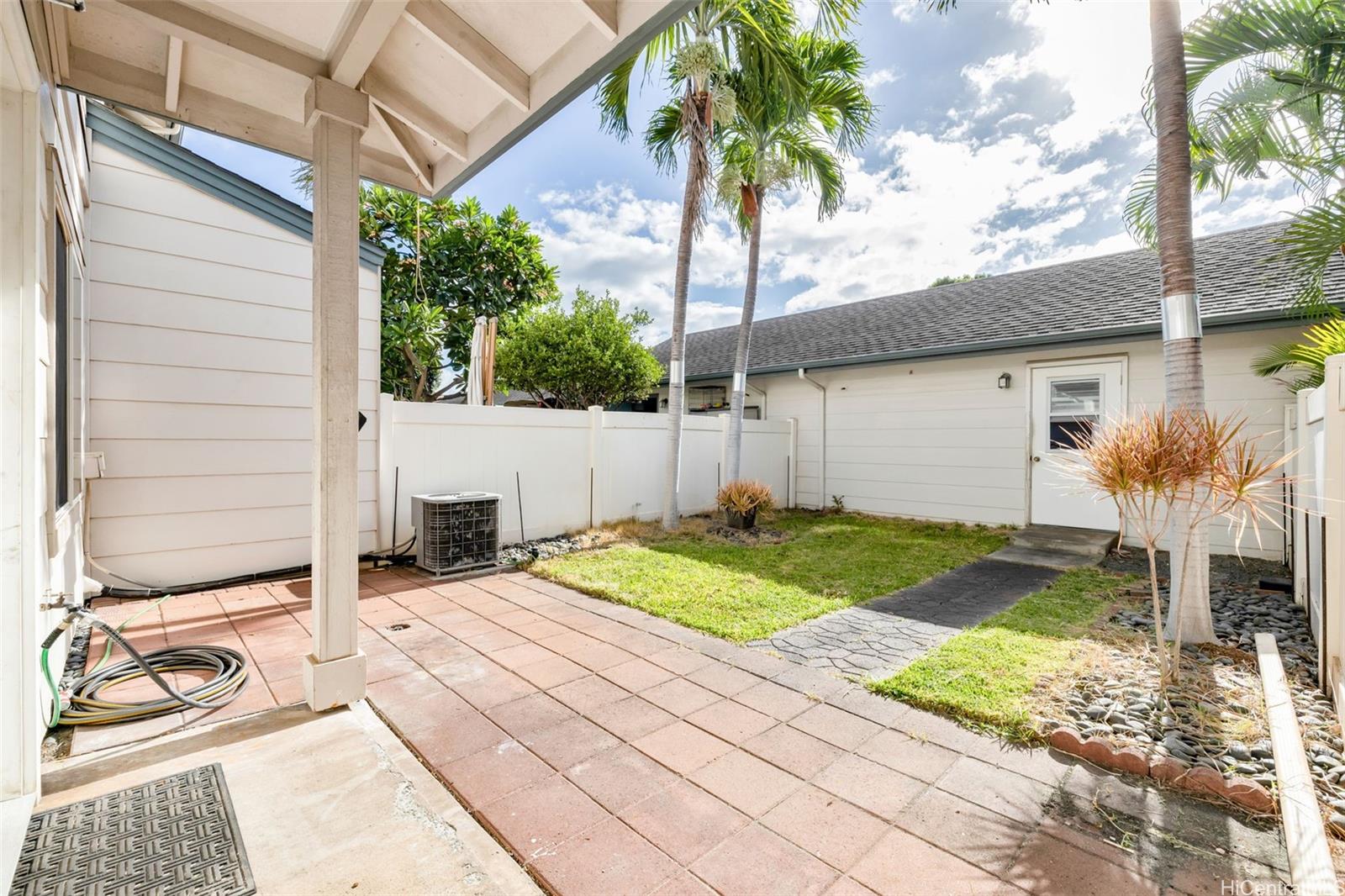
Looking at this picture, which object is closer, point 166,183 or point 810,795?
point 810,795

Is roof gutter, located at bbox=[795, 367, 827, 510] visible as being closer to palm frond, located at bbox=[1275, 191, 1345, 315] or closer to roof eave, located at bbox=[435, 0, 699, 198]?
palm frond, located at bbox=[1275, 191, 1345, 315]

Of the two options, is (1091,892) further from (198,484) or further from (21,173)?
(198,484)

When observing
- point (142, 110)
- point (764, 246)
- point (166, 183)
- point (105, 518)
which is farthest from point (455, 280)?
point (142, 110)

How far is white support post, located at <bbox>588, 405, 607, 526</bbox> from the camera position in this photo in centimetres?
736

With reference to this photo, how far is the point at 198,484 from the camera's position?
464 cm

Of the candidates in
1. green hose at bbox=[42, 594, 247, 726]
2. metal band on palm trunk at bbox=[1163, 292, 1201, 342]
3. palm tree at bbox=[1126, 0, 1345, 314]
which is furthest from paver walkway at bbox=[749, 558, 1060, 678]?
palm tree at bbox=[1126, 0, 1345, 314]

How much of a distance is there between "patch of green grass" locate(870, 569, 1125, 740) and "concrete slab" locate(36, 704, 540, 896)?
2.12m

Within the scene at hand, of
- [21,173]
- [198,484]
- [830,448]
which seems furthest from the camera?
[830,448]

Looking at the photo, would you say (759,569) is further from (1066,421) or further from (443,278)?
(443,278)

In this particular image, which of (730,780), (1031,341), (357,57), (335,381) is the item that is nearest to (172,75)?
(357,57)

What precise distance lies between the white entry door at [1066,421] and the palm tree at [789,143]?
161 inches

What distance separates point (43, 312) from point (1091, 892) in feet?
14.6

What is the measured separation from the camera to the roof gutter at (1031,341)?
5.90 metres

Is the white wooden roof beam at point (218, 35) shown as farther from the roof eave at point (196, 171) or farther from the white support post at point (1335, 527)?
the white support post at point (1335, 527)
